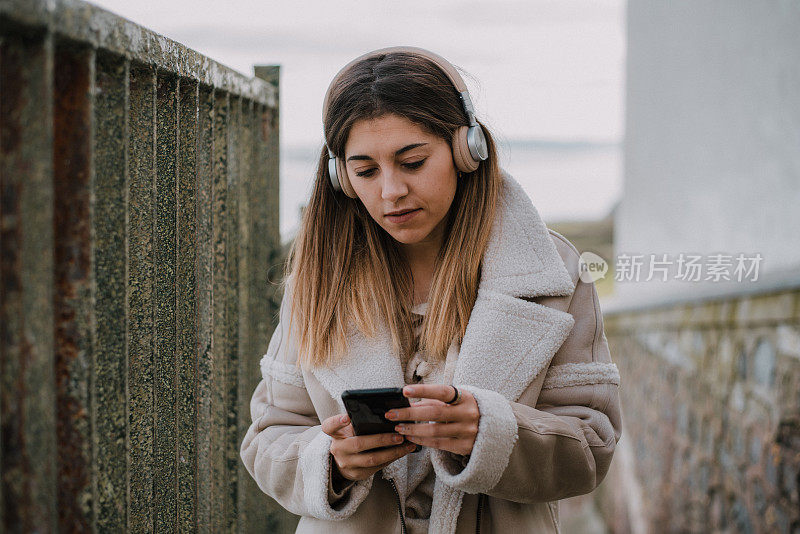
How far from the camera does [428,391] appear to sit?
1.47 m

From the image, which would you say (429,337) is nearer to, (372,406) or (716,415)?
(372,406)

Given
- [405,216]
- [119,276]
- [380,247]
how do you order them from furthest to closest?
[380,247] → [405,216] → [119,276]

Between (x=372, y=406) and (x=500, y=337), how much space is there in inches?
15.9

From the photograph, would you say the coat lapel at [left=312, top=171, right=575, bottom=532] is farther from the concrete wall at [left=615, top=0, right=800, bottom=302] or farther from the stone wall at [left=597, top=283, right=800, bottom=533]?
the concrete wall at [left=615, top=0, right=800, bottom=302]

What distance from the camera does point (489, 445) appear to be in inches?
61.6

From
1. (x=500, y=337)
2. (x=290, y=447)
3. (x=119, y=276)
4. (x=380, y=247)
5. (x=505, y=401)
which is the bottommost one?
(x=290, y=447)

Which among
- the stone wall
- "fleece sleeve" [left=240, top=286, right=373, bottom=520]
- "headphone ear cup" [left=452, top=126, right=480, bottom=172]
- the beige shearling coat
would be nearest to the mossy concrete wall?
"fleece sleeve" [left=240, top=286, right=373, bottom=520]

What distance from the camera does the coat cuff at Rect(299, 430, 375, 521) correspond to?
5.47 ft

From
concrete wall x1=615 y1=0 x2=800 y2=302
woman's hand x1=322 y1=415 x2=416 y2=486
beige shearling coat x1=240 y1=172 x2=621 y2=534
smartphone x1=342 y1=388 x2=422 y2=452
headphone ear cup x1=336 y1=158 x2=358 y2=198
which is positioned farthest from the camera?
concrete wall x1=615 y1=0 x2=800 y2=302

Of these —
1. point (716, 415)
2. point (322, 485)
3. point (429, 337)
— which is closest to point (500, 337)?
point (429, 337)

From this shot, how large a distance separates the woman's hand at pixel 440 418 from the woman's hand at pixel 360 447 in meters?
0.04

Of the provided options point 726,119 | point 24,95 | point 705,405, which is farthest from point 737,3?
point 24,95

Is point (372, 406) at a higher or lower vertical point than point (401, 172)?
lower

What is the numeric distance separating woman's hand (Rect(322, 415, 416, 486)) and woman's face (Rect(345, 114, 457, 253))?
0.45m
